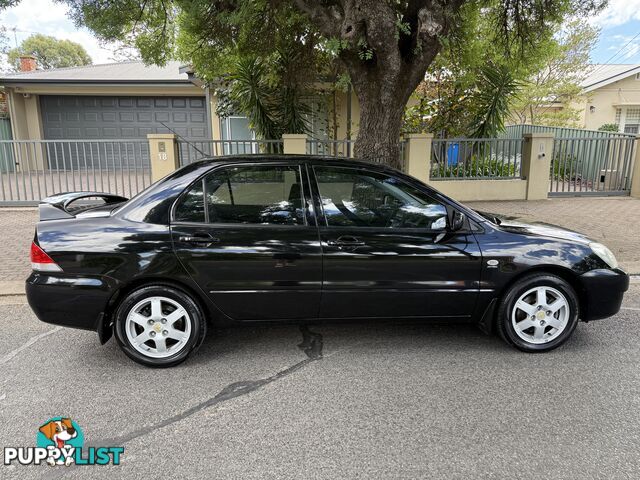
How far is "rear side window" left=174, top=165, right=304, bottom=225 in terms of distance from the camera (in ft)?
12.6

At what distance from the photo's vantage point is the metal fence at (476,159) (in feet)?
38.2

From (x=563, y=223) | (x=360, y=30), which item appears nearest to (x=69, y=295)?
(x=360, y=30)

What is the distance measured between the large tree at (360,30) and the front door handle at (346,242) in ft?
10.2

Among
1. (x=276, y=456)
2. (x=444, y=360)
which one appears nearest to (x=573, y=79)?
(x=444, y=360)

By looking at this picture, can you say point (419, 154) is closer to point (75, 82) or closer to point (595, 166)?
point (595, 166)

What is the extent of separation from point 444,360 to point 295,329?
1.39 metres

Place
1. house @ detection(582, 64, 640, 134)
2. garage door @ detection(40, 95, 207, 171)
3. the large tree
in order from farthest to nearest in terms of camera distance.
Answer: house @ detection(582, 64, 640, 134)
garage door @ detection(40, 95, 207, 171)
the large tree

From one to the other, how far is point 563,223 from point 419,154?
3.45 m

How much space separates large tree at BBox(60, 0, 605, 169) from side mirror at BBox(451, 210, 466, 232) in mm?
3059

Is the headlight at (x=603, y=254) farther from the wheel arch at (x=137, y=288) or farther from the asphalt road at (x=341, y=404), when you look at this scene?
the wheel arch at (x=137, y=288)

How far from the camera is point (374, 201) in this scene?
4020 mm

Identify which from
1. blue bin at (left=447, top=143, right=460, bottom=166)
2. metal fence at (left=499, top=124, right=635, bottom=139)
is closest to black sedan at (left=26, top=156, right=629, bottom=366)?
blue bin at (left=447, top=143, right=460, bottom=166)

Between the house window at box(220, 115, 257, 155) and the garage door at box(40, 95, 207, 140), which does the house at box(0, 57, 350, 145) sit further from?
the house window at box(220, 115, 257, 155)

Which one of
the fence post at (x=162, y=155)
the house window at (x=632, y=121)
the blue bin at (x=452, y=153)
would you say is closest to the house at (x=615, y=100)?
the house window at (x=632, y=121)
